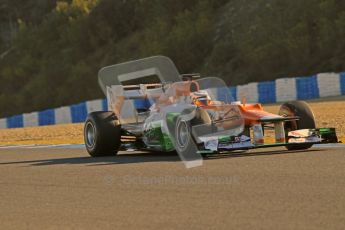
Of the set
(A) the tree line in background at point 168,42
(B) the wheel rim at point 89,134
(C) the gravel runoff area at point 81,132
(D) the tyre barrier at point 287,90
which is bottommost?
(C) the gravel runoff area at point 81,132

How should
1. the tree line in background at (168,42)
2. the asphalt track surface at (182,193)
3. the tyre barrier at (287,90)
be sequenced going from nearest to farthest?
the asphalt track surface at (182,193) < the tyre barrier at (287,90) < the tree line in background at (168,42)

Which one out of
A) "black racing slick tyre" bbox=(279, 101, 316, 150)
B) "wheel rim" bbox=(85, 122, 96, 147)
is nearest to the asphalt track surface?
"black racing slick tyre" bbox=(279, 101, 316, 150)

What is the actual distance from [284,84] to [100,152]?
657 inches

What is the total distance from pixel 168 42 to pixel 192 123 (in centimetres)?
3205

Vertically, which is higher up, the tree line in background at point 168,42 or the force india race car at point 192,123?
the tree line in background at point 168,42

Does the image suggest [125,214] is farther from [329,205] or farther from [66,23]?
[66,23]

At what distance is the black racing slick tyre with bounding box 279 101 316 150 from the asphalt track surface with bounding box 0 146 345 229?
0.42 meters

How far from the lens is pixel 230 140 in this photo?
10.7m

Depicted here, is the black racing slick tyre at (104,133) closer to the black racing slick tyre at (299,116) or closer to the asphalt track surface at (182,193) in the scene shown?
the asphalt track surface at (182,193)

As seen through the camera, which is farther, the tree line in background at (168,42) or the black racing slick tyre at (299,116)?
the tree line in background at (168,42)

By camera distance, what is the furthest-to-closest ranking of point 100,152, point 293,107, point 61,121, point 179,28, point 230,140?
point 179,28 < point 61,121 < point 100,152 < point 293,107 < point 230,140

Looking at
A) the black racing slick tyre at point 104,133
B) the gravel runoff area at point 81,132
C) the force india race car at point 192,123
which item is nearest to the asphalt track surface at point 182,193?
the force india race car at point 192,123

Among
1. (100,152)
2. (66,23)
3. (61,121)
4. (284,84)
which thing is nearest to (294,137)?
(100,152)

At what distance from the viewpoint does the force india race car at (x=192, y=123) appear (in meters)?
10.9
